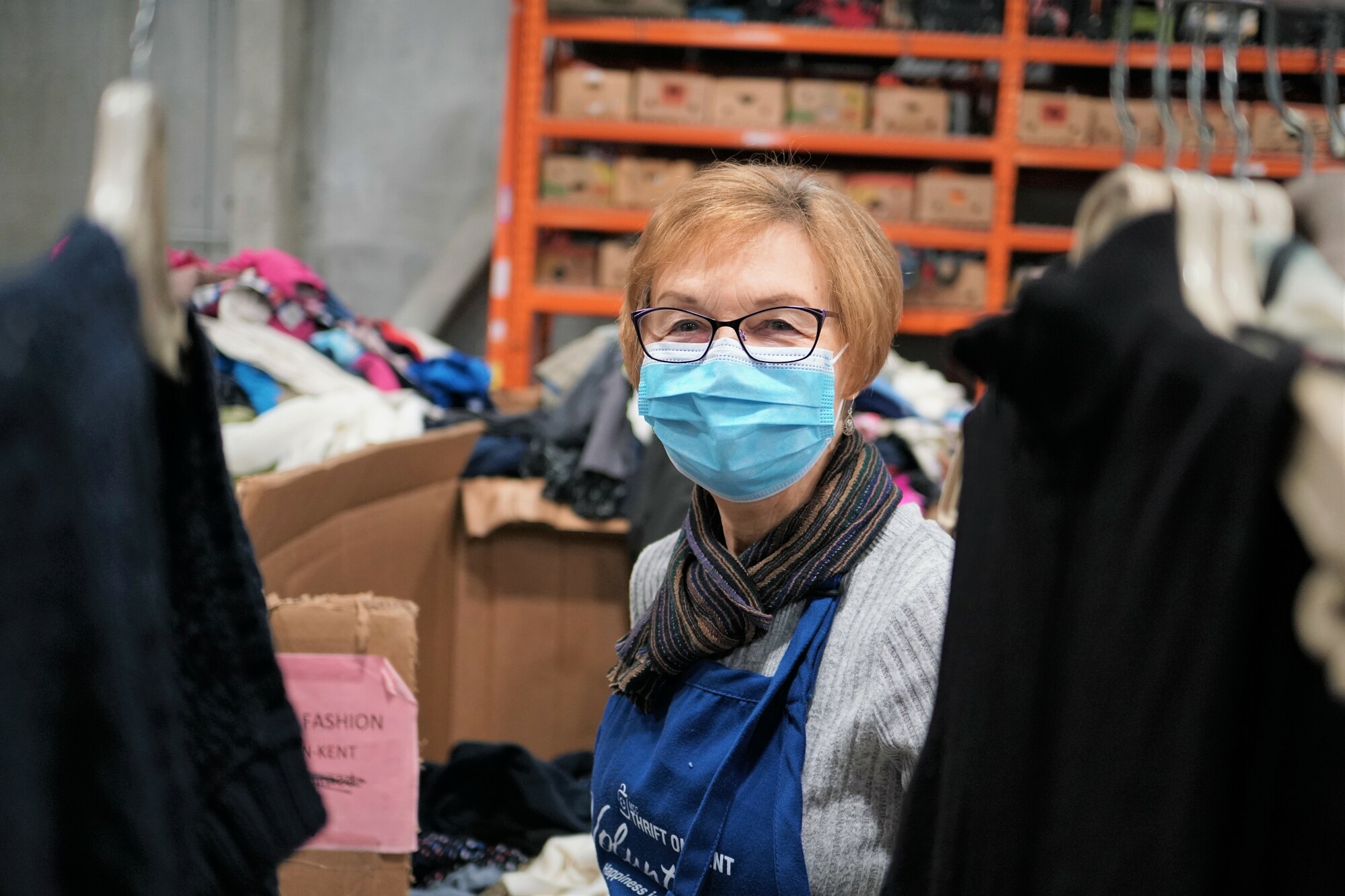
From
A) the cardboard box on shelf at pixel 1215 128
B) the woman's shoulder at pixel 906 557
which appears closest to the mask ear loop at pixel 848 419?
the woman's shoulder at pixel 906 557

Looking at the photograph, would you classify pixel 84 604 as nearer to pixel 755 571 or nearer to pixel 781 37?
pixel 755 571

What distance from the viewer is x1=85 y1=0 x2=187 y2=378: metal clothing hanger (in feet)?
2.22

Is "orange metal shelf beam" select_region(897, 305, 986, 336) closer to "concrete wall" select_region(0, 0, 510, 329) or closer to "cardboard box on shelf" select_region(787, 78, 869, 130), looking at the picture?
"cardboard box on shelf" select_region(787, 78, 869, 130)

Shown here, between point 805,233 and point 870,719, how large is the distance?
616 millimetres

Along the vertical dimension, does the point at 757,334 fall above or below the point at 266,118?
below

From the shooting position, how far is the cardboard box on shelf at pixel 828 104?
477 cm

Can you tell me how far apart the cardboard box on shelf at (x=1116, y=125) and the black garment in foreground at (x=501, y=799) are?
3707mm

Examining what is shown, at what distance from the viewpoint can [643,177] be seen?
4.77 meters

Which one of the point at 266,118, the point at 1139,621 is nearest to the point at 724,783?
the point at 1139,621

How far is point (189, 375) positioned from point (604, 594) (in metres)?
2.72

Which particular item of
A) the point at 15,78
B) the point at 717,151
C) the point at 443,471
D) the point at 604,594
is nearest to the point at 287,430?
the point at 443,471

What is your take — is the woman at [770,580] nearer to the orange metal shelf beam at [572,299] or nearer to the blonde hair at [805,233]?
the blonde hair at [805,233]

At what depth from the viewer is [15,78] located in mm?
5977

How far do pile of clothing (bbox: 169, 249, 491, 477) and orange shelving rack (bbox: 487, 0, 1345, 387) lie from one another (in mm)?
874
